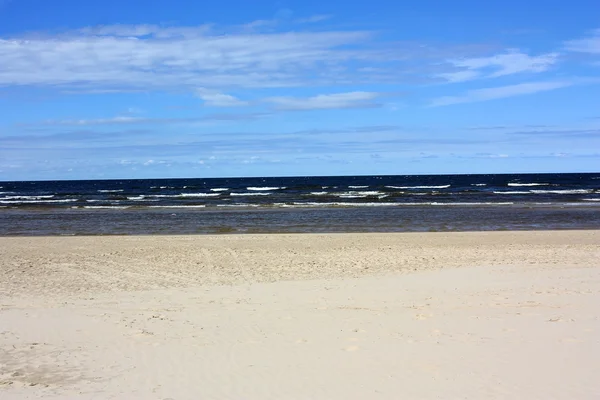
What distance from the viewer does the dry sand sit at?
18.0 feet

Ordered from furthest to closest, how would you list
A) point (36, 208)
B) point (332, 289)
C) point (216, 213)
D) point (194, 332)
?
1. point (36, 208)
2. point (216, 213)
3. point (332, 289)
4. point (194, 332)


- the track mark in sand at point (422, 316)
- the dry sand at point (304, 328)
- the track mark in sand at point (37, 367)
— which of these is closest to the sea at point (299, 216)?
the dry sand at point (304, 328)

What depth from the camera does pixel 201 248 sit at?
17516mm

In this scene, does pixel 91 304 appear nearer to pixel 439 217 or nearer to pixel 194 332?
pixel 194 332

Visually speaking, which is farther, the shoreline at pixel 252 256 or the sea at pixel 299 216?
the sea at pixel 299 216

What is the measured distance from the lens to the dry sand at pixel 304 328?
549 centimetres

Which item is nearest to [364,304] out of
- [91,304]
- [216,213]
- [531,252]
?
[91,304]

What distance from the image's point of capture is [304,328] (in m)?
7.53

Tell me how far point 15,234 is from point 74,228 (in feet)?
8.34

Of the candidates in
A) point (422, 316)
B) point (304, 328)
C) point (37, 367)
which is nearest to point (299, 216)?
point (422, 316)

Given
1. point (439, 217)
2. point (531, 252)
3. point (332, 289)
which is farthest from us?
point (439, 217)

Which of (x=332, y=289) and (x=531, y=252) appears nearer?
(x=332, y=289)

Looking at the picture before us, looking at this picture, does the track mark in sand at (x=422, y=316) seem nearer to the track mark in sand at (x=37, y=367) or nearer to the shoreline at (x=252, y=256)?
A: the shoreline at (x=252, y=256)

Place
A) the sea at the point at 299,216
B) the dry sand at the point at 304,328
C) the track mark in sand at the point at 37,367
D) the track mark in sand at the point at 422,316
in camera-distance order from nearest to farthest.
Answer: the dry sand at the point at 304,328 < the track mark in sand at the point at 37,367 < the track mark in sand at the point at 422,316 < the sea at the point at 299,216
